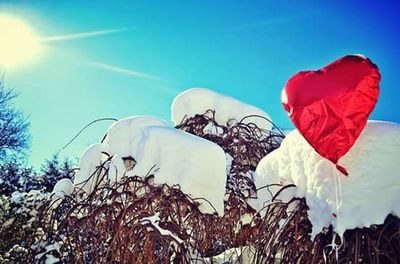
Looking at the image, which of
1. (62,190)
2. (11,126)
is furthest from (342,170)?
(11,126)

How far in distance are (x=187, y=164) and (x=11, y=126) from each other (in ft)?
38.7

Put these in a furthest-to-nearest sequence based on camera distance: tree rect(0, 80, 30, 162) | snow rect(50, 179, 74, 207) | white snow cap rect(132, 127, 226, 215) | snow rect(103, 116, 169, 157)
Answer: tree rect(0, 80, 30, 162) → snow rect(50, 179, 74, 207) → snow rect(103, 116, 169, 157) → white snow cap rect(132, 127, 226, 215)

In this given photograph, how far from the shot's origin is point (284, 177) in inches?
97.1

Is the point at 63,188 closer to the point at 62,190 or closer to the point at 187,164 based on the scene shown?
the point at 62,190

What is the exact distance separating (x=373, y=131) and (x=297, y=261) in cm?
77

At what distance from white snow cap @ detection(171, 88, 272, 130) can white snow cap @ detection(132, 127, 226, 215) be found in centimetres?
152

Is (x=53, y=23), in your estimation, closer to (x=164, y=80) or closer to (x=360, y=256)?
(x=164, y=80)

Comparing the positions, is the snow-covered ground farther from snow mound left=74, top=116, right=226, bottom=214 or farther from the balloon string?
the balloon string

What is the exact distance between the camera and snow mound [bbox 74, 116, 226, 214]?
2.74 metres

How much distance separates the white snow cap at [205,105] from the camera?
14.3 feet

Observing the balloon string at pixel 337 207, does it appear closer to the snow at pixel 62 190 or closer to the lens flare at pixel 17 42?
the snow at pixel 62 190

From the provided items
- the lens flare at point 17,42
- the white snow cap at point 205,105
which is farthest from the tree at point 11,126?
the white snow cap at point 205,105

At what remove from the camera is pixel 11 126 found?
43.1ft

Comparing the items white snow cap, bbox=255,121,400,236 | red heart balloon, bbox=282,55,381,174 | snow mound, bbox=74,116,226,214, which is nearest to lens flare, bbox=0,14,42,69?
snow mound, bbox=74,116,226,214
